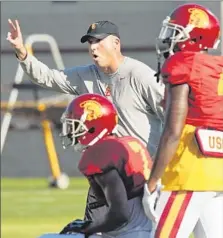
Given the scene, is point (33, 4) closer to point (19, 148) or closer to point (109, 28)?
point (19, 148)

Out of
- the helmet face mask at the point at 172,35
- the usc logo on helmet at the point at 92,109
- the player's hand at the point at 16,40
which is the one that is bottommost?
the player's hand at the point at 16,40

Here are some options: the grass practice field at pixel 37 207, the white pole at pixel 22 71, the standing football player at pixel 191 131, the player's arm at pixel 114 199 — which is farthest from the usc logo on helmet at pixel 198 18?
the white pole at pixel 22 71

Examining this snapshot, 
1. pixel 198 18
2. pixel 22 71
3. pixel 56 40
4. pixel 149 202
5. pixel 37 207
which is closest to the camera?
pixel 149 202

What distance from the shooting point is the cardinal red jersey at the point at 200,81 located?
5.04 metres

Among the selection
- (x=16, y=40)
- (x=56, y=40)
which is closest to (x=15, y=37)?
(x=16, y=40)

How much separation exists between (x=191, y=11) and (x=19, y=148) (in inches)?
493

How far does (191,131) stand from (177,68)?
1.02 ft

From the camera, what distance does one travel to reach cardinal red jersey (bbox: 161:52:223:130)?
5043 mm

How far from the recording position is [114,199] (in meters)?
4.73

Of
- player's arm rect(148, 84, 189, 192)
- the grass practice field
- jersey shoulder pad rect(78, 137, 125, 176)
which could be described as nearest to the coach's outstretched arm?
player's arm rect(148, 84, 189, 192)

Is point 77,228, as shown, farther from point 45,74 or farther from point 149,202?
point 45,74

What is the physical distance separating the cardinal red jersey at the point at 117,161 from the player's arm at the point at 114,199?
0.12 feet

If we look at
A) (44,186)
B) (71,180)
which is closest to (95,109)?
(44,186)

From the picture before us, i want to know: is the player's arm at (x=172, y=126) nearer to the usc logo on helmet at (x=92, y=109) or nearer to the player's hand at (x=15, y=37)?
the usc logo on helmet at (x=92, y=109)
